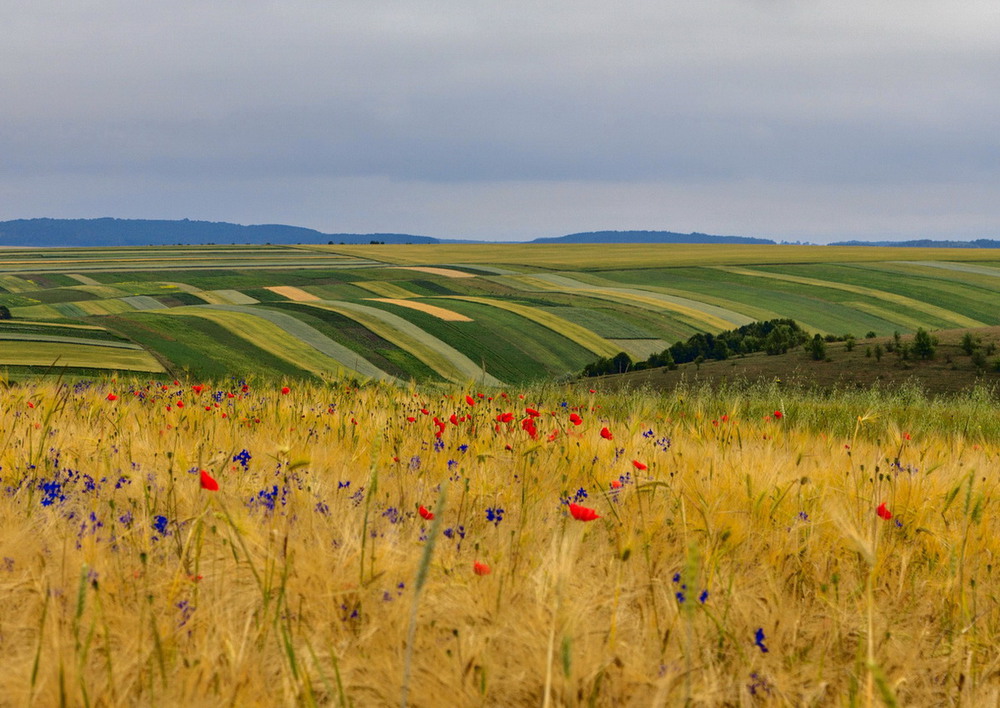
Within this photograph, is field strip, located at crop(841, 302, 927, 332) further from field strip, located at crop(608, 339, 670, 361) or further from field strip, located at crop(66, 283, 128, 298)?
field strip, located at crop(66, 283, 128, 298)

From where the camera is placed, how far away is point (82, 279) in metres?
68.1

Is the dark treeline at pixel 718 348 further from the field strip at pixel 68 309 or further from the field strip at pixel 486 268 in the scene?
the field strip at pixel 486 268

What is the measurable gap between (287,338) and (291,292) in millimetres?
22985

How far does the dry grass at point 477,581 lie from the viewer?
2.29 m

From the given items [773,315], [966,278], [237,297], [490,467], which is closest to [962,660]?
[490,467]

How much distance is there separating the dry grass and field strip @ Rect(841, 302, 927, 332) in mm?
45182

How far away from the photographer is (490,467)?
4.85m

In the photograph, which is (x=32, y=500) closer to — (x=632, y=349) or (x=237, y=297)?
(x=632, y=349)

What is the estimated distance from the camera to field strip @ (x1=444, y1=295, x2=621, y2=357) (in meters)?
37.3

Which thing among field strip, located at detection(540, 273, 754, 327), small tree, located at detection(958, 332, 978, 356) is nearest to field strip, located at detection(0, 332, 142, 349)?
small tree, located at detection(958, 332, 978, 356)

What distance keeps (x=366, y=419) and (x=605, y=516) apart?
107 inches

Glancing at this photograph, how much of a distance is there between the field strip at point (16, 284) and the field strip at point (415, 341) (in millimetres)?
33184

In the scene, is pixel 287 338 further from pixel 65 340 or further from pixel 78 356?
pixel 78 356

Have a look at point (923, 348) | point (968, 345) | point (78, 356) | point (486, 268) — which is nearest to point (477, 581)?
point (923, 348)
